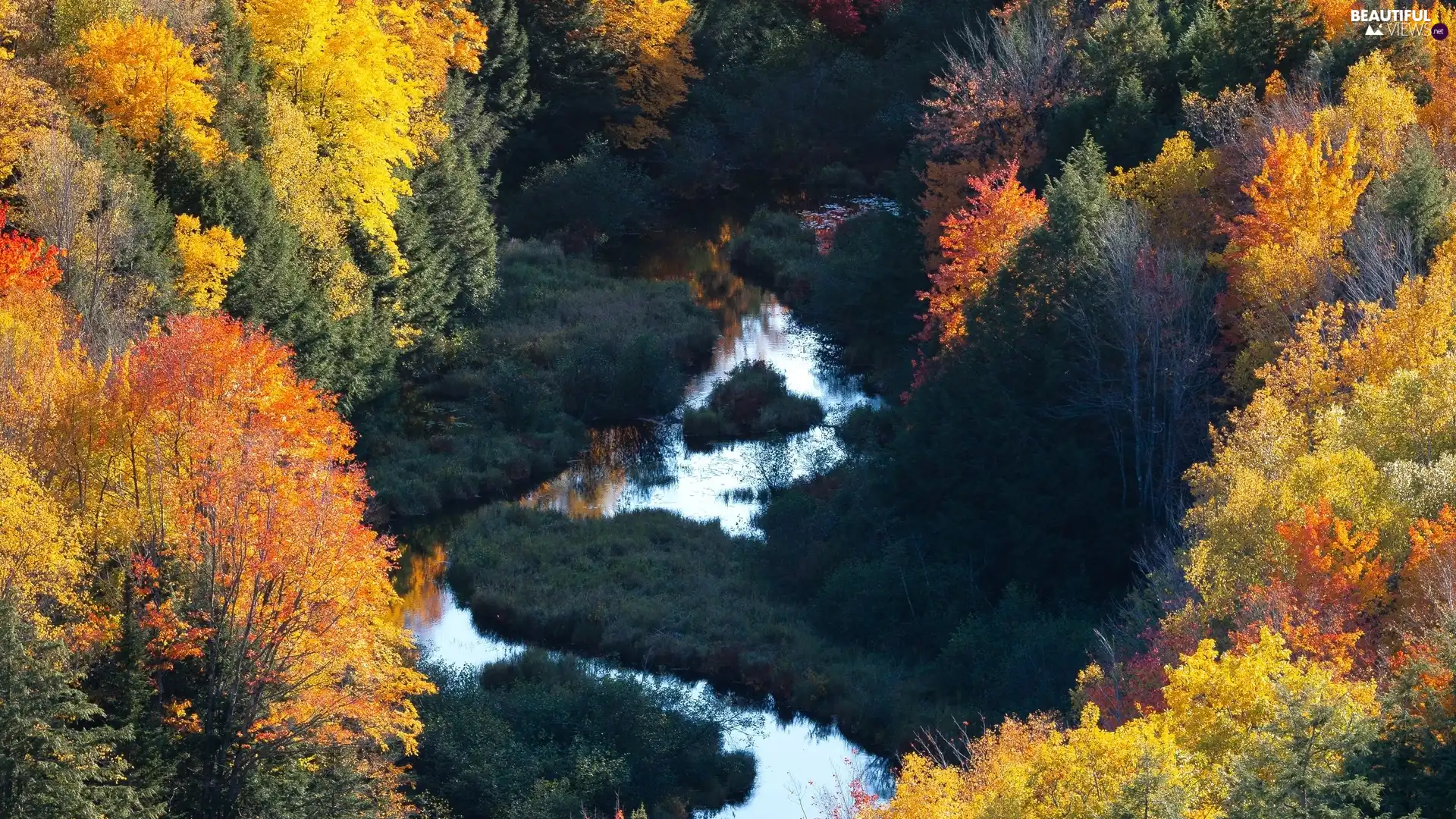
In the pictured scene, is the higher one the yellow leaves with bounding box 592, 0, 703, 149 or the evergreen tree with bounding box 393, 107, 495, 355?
the yellow leaves with bounding box 592, 0, 703, 149

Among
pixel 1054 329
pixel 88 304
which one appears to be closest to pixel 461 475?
pixel 88 304

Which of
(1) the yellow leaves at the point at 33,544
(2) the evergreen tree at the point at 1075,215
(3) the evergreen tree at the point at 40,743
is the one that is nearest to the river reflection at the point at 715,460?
(2) the evergreen tree at the point at 1075,215

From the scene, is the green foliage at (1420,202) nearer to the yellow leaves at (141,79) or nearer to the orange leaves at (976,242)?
the orange leaves at (976,242)

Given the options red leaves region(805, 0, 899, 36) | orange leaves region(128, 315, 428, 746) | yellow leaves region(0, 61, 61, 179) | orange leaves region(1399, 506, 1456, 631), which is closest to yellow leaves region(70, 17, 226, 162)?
yellow leaves region(0, 61, 61, 179)

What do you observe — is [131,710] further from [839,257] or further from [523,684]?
→ [839,257]

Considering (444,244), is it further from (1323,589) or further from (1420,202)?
(1323,589)

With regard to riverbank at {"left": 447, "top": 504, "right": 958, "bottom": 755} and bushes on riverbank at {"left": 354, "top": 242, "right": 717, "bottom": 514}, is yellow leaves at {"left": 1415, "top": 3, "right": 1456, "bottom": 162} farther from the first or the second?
bushes on riverbank at {"left": 354, "top": 242, "right": 717, "bottom": 514}
